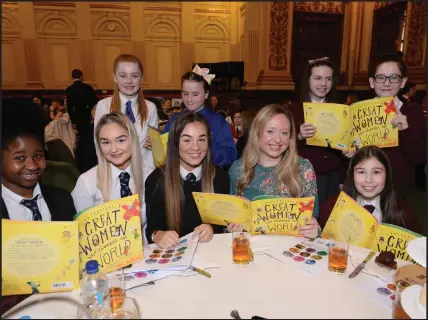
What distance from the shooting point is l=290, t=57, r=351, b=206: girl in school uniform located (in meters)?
2.46

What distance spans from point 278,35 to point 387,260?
22.6 ft

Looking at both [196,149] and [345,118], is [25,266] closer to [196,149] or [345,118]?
[196,149]

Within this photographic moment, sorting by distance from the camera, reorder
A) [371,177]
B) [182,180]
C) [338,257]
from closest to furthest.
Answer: [338,257], [371,177], [182,180]

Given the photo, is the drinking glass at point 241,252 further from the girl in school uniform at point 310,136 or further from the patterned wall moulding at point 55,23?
the patterned wall moulding at point 55,23

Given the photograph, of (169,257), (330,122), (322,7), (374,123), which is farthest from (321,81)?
(322,7)

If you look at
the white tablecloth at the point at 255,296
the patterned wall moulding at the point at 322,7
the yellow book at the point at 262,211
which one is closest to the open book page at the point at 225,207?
the yellow book at the point at 262,211

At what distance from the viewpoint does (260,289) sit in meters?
1.22

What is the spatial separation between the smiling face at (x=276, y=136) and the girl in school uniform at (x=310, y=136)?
0.87ft

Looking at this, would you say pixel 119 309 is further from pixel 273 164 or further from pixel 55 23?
pixel 55 23

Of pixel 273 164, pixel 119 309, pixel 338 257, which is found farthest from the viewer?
pixel 273 164

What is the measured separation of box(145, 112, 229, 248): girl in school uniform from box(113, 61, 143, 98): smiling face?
854mm

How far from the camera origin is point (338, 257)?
4.46 ft

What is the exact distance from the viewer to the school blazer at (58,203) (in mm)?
1656

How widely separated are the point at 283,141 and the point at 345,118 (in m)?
0.45
